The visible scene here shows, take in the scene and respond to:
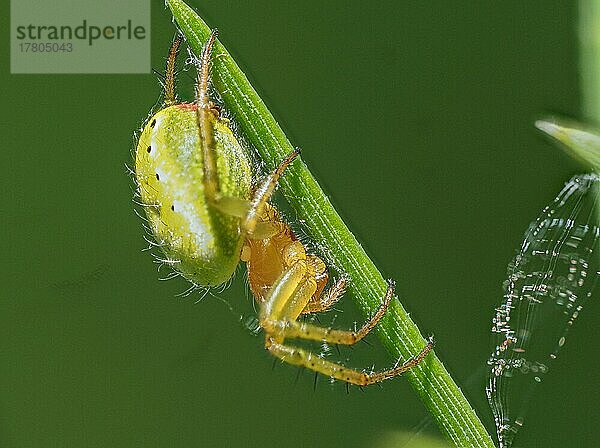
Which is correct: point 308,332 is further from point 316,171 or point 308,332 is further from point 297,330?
point 316,171

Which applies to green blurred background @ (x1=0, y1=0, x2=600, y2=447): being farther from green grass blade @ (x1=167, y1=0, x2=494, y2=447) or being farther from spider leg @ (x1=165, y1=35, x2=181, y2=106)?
green grass blade @ (x1=167, y1=0, x2=494, y2=447)

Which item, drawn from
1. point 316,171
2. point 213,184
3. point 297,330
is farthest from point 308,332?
point 316,171

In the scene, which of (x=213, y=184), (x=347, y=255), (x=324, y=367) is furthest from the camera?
(x=324, y=367)

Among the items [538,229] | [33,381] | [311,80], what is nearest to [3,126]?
[33,381]

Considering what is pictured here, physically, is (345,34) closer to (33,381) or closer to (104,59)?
(104,59)

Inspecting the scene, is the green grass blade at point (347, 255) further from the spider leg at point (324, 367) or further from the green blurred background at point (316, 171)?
the green blurred background at point (316, 171)
